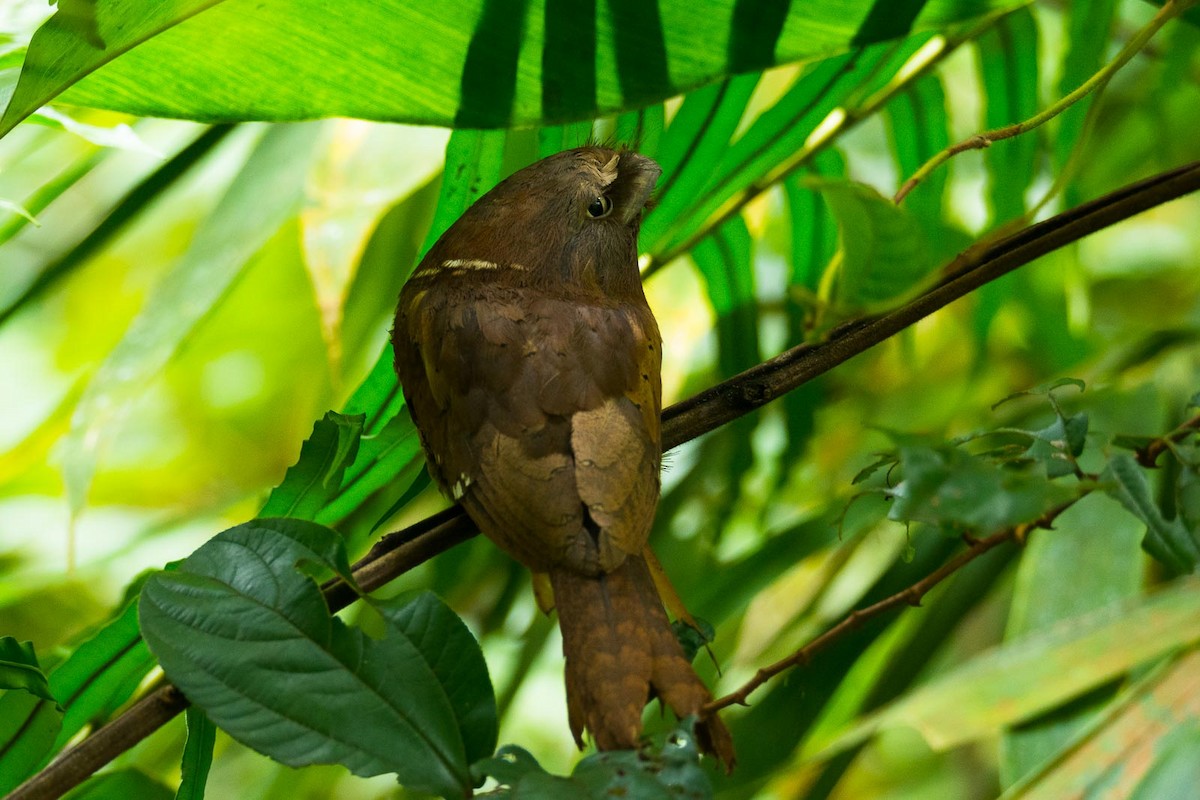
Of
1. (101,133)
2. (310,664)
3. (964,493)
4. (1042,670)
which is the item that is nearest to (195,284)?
(101,133)

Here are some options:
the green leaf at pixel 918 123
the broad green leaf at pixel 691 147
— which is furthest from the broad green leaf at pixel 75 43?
the green leaf at pixel 918 123

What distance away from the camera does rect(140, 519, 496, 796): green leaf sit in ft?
2.97

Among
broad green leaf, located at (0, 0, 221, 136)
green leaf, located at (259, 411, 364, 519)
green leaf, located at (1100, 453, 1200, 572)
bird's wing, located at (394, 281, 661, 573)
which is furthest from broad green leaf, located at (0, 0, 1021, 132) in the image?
green leaf, located at (1100, 453, 1200, 572)

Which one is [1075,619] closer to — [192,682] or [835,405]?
[835,405]

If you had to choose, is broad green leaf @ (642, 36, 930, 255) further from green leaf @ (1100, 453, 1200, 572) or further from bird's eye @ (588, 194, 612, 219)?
green leaf @ (1100, 453, 1200, 572)

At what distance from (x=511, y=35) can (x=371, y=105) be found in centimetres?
18

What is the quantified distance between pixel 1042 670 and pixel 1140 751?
0.19 m

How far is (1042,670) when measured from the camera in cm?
177

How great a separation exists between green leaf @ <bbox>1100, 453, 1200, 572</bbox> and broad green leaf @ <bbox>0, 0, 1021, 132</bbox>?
622 mm

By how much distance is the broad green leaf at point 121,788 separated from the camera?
1437mm

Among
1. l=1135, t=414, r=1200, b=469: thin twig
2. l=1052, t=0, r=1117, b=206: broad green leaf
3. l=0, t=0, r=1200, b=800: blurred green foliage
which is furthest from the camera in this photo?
l=1052, t=0, r=1117, b=206: broad green leaf

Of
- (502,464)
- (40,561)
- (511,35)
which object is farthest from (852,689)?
(40,561)

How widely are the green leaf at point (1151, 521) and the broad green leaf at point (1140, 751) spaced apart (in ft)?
1.91

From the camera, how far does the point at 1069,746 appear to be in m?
1.65
